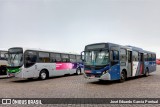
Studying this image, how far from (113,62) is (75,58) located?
10051 mm

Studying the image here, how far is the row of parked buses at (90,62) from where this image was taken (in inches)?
515

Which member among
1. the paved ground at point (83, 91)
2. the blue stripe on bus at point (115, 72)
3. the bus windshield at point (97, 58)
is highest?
the bus windshield at point (97, 58)

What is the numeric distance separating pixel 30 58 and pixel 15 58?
4.13 feet

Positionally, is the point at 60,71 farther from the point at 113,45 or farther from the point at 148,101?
the point at 148,101

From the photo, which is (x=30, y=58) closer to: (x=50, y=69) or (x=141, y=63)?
(x=50, y=69)

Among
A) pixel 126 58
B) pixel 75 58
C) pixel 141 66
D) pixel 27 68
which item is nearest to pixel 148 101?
pixel 126 58

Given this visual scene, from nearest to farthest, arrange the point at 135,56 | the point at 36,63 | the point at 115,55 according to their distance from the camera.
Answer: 1. the point at 115,55
2. the point at 36,63
3. the point at 135,56

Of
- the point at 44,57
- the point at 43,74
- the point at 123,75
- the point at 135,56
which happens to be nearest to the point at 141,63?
the point at 135,56

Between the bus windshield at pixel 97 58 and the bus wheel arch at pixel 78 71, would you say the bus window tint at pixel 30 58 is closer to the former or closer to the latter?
the bus windshield at pixel 97 58

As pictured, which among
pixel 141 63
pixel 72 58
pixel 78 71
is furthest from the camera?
pixel 78 71

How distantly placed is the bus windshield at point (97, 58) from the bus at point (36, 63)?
16.5 ft

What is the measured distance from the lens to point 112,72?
13.3 m

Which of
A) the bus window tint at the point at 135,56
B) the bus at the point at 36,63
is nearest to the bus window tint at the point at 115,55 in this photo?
the bus window tint at the point at 135,56

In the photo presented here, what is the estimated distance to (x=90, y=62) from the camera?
44.4 feet
